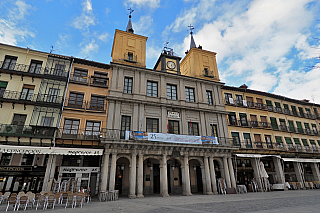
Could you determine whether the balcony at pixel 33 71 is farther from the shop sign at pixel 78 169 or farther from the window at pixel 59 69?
the shop sign at pixel 78 169

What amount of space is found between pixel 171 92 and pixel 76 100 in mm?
10701

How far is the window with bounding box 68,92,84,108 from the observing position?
59.8 feet

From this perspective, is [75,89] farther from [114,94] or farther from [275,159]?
[275,159]

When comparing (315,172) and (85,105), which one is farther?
(315,172)

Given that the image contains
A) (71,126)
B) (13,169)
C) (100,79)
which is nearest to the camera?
(13,169)

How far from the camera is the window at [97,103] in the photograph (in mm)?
18697

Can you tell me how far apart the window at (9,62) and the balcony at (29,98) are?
264 cm

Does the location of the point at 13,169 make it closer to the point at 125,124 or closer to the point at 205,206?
the point at 125,124

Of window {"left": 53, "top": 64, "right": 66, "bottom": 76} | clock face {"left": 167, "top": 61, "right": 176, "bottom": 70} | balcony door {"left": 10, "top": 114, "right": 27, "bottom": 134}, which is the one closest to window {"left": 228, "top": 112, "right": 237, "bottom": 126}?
clock face {"left": 167, "top": 61, "right": 176, "bottom": 70}

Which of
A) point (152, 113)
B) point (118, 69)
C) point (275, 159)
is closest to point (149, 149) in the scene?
point (152, 113)

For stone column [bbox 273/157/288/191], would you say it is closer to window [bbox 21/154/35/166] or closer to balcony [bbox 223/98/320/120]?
balcony [bbox 223/98/320/120]

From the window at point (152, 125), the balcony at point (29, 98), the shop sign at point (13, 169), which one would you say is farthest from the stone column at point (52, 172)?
the window at point (152, 125)

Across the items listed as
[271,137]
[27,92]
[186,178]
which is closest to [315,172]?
[271,137]

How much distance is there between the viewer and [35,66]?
60.8ft
